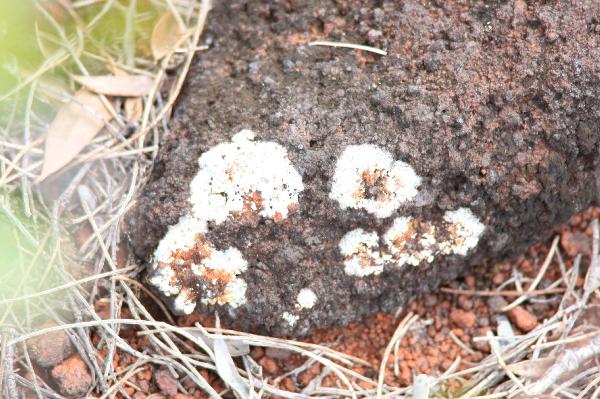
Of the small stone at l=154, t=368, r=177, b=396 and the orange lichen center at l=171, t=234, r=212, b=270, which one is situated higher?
the orange lichen center at l=171, t=234, r=212, b=270

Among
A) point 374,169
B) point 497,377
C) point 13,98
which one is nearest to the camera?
point 374,169

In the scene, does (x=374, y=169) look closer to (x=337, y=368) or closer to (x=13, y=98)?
(x=337, y=368)

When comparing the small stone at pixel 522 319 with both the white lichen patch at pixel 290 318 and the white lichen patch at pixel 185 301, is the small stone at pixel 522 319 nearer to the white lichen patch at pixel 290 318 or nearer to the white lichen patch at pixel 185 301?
the white lichen patch at pixel 290 318

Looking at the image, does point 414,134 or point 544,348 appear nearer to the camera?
point 414,134

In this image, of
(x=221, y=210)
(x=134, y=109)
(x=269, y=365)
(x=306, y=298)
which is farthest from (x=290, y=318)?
(x=134, y=109)

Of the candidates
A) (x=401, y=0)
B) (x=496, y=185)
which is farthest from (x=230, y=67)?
(x=496, y=185)

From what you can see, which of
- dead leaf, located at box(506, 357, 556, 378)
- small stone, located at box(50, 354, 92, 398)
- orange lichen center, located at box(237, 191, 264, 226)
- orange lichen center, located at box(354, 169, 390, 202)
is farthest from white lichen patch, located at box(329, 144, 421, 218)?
small stone, located at box(50, 354, 92, 398)

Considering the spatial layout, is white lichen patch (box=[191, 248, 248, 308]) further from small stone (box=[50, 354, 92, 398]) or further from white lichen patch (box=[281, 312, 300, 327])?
small stone (box=[50, 354, 92, 398])
